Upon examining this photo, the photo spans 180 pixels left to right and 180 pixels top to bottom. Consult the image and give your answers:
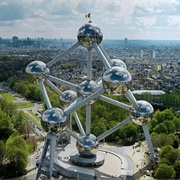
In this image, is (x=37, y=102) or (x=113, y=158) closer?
(x=113, y=158)

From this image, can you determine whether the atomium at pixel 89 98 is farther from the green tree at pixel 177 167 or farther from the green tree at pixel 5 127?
the green tree at pixel 5 127

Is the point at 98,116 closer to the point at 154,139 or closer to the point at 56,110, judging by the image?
the point at 154,139

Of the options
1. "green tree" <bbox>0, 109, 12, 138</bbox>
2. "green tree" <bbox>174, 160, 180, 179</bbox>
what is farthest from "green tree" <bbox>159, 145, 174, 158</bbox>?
"green tree" <bbox>0, 109, 12, 138</bbox>

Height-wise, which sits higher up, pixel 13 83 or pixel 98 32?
pixel 98 32

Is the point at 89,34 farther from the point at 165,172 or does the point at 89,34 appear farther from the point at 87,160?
the point at 165,172

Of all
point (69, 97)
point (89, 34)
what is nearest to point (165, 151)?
point (69, 97)

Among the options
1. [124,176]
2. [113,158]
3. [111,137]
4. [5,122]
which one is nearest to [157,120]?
[111,137]

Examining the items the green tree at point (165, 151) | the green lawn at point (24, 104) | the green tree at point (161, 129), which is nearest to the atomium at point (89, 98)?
the green tree at point (165, 151)
